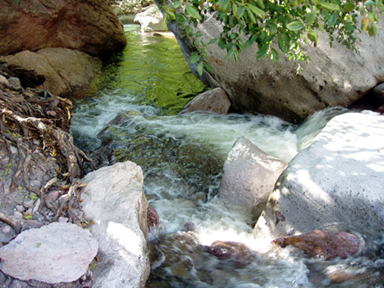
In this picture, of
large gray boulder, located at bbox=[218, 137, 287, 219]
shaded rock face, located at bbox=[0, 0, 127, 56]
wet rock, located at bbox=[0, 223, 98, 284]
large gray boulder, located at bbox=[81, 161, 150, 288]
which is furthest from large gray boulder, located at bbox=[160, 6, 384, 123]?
wet rock, located at bbox=[0, 223, 98, 284]

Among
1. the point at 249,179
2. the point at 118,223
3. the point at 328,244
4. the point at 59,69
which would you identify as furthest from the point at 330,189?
the point at 59,69

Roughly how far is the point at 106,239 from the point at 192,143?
3.09m

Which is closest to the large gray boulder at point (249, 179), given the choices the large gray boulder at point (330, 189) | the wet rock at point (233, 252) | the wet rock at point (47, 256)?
the large gray boulder at point (330, 189)

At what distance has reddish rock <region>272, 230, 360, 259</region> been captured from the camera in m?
2.49

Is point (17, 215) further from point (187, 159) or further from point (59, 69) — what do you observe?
point (59, 69)

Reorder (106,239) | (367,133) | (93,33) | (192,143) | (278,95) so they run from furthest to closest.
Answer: (93,33) → (278,95) → (192,143) → (367,133) → (106,239)

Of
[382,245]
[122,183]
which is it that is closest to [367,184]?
[382,245]

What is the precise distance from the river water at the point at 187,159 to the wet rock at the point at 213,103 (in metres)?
0.16

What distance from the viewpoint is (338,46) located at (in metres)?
5.50

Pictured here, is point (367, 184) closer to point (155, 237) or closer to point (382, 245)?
point (382, 245)

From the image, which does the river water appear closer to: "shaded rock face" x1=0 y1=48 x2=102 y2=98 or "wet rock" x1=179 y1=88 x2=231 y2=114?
"wet rock" x1=179 y1=88 x2=231 y2=114

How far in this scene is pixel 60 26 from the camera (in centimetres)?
834

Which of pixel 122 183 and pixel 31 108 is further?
pixel 31 108

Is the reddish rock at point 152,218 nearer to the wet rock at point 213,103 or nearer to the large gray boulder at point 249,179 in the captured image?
the large gray boulder at point 249,179
